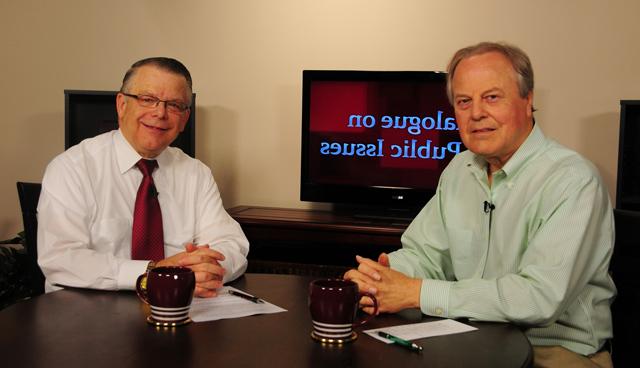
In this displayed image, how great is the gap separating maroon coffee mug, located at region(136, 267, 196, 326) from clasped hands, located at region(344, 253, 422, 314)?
41 cm

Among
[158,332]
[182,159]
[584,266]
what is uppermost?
[182,159]

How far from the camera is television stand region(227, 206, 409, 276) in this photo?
10.7 ft

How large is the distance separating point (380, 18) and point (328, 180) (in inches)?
33.9

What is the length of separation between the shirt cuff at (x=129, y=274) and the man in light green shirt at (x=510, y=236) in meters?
0.52

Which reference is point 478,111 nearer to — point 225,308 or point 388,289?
point 388,289

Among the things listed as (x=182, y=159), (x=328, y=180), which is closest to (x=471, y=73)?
(x=182, y=159)

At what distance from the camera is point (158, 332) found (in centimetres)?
142

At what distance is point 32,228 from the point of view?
2.15 meters

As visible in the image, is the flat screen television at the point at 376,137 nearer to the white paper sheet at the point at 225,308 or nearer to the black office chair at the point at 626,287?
the black office chair at the point at 626,287

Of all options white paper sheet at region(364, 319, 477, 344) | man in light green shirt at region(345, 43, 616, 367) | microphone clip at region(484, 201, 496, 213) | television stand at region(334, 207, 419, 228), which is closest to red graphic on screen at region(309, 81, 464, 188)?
television stand at region(334, 207, 419, 228)

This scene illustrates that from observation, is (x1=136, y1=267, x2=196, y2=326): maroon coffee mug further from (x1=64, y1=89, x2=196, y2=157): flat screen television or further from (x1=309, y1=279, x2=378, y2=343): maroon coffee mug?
(x1=64, y1=89, x2=196, y2=157): flat screen television

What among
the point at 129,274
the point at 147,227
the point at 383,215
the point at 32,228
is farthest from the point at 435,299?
the point at 383,215

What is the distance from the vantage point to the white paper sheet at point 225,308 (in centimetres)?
155

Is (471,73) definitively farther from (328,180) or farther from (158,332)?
(328,180)
